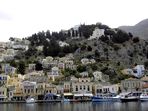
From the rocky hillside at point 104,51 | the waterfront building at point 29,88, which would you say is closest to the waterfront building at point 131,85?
the rocky hillside at point 104,51

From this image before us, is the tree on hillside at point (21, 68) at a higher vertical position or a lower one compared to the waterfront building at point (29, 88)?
higher

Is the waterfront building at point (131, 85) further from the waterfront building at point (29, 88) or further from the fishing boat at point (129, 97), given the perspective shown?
the waterfront building at point (29, 88)

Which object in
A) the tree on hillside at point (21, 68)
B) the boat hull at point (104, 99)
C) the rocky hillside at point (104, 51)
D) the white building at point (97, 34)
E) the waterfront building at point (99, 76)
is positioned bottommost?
the boat hull at point (104, 99)

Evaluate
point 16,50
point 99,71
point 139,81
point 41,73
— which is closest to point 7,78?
point 41,73

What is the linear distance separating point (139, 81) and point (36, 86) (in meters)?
26.7

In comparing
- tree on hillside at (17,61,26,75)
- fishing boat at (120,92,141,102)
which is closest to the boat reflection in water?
fishing boat at (120,92,141,102)

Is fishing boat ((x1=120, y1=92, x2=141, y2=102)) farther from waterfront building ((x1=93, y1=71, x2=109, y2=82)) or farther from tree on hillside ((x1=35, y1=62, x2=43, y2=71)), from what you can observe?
tree on hillside ((x1=35, y1=62, x2=43, y2=71))

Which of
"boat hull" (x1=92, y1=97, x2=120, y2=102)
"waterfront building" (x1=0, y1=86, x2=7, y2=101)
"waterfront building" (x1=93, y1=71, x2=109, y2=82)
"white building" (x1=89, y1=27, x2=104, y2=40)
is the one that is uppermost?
"white building" (x1=89, y1=27, x2=104, y2=40)

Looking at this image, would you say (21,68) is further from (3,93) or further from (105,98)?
(105,98)

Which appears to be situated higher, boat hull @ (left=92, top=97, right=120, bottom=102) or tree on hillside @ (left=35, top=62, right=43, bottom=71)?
tree on hillside @ (left=35, top=62, right=43, bottom=71)

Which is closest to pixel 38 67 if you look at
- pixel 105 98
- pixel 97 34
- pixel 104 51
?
pixel 104 51

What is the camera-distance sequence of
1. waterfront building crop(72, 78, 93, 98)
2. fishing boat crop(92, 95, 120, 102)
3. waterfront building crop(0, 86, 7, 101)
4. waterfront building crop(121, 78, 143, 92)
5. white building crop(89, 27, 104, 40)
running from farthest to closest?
white building crop(89, 27, 104, 40), waterfront building crop(121, 78, 143, 92), waterfront building crop(0, 86, 7, 101), waterfront building crop(72, 78, 93, 98), fishing boat crop(92, 95, 120, 102)

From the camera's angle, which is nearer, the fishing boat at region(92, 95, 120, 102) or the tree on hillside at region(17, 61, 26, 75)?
the fishing boat at region(92, 95, 120, 102)

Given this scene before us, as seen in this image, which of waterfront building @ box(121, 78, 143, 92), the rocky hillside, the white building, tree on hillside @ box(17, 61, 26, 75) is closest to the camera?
waterfront building @ box(121, 78, 143, 92)
